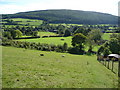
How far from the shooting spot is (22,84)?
14250mm

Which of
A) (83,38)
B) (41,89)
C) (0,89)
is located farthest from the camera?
(83,38)

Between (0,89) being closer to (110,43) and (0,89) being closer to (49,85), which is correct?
(49,85)

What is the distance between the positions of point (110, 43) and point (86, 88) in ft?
171

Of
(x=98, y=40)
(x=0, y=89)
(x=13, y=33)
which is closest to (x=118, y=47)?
(x=98, y=40)

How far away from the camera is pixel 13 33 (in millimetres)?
97812

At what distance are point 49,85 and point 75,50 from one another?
55.0 metres

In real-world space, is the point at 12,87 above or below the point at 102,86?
above

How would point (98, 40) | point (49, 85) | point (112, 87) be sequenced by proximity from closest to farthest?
point (49, 85) < point (112, 87) < point (98, 40)

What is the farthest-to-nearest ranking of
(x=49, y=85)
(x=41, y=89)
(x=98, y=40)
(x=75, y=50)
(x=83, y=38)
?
(x=98, y=40) → (x=83, y=38) → (x=75, y=50) → (x=49, y=85) → (x=41, y=89)

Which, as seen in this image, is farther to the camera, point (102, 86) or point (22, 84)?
point (102, 86)

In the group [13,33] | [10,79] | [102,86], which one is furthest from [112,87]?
[13,33]

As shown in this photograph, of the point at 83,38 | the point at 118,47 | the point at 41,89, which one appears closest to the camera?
the point at 41,89

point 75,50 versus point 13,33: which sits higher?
point 13,33

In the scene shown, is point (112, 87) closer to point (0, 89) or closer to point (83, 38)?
point (0, 89)
